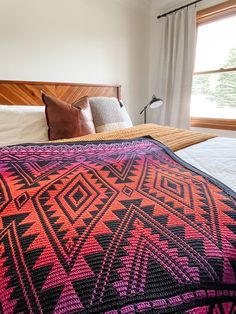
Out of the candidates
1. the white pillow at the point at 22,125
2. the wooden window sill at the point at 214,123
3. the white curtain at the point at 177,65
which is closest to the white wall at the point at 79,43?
the white curtain at the point at 177,65

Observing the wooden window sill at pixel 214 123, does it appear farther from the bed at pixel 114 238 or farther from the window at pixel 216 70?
the bed at pixel 114 238

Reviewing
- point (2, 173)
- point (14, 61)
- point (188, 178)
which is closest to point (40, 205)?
point (2, 173)

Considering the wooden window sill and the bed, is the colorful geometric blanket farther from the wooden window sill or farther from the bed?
the wooden window sill

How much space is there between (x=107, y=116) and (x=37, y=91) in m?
0.77

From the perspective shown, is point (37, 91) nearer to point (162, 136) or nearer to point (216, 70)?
point (162, 136)

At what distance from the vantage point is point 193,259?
0.44 metres

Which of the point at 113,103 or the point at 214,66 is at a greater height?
the point at 214,66

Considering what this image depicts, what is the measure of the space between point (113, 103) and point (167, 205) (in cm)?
164

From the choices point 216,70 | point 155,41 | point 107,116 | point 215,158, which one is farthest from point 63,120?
point 155,41

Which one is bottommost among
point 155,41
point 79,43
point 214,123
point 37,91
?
point 214,123

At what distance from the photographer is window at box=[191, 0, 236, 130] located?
253 centimetres

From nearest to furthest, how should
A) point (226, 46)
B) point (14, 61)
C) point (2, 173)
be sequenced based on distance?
point (2, 173), point (14, 61), point (226, 46)

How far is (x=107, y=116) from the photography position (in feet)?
6.56

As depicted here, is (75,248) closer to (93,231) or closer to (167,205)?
(93,231)
